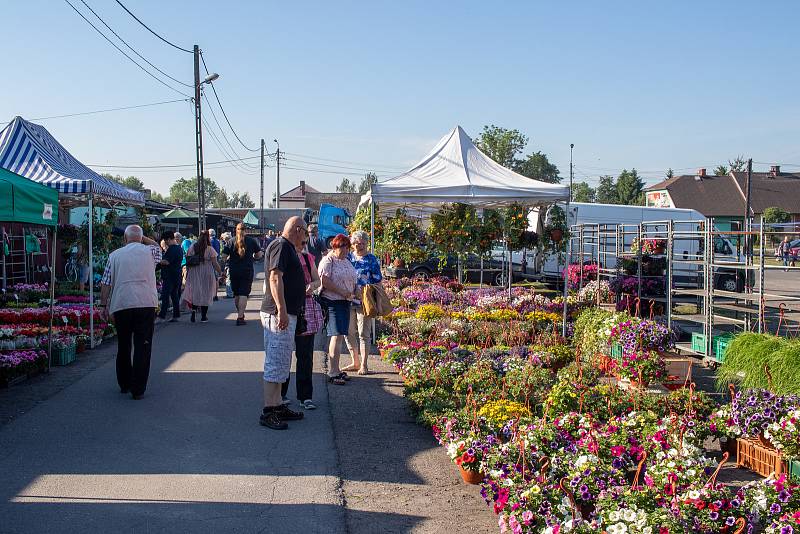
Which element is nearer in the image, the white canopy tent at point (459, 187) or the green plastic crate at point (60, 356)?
the green plastic crate at point (60, 356)

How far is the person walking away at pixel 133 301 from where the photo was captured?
7.91 metres

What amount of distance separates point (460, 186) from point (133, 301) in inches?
241

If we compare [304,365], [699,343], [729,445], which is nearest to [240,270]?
[304,365]

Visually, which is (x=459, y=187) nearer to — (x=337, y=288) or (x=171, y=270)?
(x=337, y=288)

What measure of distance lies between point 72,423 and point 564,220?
32.5 feet

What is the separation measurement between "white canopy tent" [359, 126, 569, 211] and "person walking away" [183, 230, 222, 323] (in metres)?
3.79

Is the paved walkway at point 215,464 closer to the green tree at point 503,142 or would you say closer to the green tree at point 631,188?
the green tree at point 503,142

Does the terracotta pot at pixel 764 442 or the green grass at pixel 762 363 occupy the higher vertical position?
the green grass at pixel 762 363

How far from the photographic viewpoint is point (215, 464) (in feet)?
19.2

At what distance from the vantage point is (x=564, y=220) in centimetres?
1418

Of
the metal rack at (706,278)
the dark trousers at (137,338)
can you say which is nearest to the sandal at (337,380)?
the dark trousers at (137,338)

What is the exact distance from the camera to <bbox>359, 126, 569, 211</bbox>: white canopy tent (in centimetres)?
1224

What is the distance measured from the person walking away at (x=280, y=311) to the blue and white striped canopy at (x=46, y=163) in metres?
5.95

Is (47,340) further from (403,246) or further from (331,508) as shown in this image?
(403,246)
